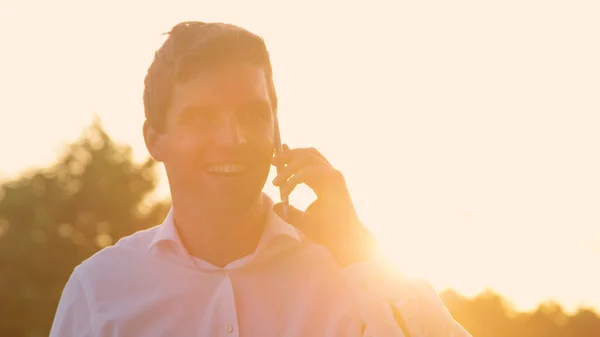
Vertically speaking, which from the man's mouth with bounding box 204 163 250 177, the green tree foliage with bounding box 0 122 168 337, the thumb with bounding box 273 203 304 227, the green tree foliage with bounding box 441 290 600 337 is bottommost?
the green tree foliage with bounding box 441 290 600 337

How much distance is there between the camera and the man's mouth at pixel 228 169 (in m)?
4.16

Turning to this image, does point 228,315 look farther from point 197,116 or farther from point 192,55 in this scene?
point 192,55

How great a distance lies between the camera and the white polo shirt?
4.12 metres

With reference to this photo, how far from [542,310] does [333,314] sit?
292 feet

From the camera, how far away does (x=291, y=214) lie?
4375 millimetres

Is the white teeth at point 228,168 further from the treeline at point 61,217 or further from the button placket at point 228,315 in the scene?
the treeline at point 61,217

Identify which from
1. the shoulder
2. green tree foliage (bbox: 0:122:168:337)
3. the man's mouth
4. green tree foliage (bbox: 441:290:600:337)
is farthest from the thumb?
green tree foliage (bbox: 441:290:600:337)

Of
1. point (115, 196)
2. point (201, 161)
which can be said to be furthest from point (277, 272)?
point (115, 196)

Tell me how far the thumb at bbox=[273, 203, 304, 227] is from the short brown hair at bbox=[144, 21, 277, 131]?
54cm

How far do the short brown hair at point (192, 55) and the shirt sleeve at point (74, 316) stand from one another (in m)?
0.85

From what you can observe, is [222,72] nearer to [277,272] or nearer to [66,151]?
[277,272]

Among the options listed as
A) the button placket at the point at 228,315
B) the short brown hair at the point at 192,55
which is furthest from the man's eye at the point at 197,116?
the button placket at the point at 228,315

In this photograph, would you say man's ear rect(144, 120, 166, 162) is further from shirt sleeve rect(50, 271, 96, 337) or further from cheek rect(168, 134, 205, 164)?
shirt sleeve rect(50, 271, 96, 337)

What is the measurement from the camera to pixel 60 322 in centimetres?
433
